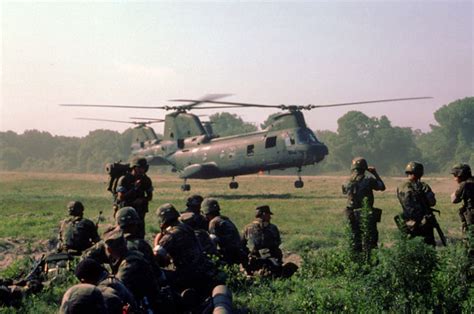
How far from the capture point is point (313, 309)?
839cm

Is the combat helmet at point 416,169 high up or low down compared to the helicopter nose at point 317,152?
down

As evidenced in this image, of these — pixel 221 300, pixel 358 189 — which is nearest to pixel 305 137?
pixel 358 189

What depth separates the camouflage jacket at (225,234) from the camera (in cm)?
1088

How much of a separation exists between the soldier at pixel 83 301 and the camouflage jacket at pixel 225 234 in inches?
238

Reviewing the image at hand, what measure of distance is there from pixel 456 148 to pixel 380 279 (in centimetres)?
8154

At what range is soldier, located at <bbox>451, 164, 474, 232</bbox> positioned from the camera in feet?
33.3

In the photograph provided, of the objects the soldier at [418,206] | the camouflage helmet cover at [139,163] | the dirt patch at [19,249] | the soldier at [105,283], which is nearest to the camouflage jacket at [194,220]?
the camouflage helmet cover at [139,163]

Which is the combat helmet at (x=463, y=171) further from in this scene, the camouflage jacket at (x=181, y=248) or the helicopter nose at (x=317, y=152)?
the helicopter nose at (x=317, y=152)

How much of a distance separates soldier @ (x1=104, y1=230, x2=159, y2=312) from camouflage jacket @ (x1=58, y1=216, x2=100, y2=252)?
3965 mm

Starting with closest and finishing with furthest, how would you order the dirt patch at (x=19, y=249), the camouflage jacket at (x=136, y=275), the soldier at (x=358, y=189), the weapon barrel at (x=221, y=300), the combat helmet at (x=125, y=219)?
the camouflage jacket at (x=136, y=275)
the weapon barrel at (x=221, y=300)
the combat helmet at (x=125, y=219)
the soldier at (x=358, y=189)
the dirt patch at (x=19, y=249)

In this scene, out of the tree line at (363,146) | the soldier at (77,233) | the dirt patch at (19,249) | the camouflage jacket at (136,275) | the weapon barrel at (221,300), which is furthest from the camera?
the tree line at (363,146)

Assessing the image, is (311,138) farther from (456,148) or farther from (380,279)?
(456,148)

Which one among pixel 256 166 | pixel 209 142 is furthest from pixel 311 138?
pixel 209 142

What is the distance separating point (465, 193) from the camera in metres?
10.2
